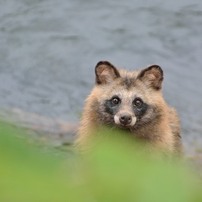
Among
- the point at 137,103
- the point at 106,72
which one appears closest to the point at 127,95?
the point at 137,103

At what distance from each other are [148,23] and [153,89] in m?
5.93

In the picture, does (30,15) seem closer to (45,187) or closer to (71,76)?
(71,76)

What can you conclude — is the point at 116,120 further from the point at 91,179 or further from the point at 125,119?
the point at 91,179

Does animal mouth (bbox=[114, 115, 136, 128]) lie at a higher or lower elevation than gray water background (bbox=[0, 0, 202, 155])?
lower

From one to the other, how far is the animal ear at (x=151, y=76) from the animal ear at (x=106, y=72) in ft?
0.73

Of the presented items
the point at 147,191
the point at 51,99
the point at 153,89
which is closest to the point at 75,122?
the point at 51,99

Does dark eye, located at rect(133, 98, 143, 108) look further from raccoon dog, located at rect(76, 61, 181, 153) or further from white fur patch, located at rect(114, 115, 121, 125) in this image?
white fur patch, located at rect(114, 115, 121, 125)

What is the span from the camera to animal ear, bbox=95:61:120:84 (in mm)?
7301

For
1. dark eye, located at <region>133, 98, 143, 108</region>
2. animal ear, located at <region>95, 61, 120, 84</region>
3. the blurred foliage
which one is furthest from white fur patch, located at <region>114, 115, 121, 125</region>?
the blurred foliage

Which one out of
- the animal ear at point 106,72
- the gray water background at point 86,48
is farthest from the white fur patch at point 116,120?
the gray water background at point 86,48

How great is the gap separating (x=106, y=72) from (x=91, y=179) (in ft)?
20.7

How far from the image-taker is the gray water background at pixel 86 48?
11.3 meters

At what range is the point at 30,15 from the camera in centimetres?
1334

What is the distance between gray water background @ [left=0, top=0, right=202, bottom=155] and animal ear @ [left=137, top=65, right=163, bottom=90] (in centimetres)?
292
